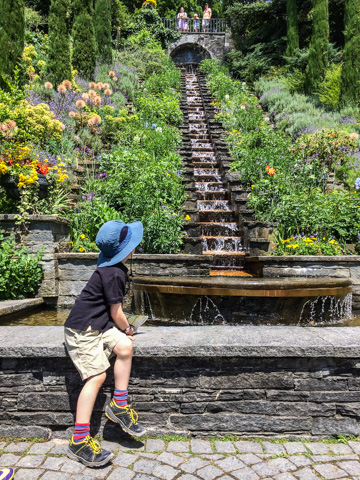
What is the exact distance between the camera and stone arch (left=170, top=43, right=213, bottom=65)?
2389 cm

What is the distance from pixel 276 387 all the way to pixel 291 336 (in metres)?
0.36

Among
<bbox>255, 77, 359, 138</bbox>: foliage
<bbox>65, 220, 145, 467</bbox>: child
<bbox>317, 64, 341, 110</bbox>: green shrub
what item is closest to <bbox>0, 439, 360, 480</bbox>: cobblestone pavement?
<bbox>65, 220, 145, 467</bbox>: child

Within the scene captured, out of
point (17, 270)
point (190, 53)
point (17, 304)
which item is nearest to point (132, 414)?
point (17, 304)

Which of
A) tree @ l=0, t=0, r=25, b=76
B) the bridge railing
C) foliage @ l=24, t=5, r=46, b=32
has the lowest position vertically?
tree @ l=0, t=0, r=25, b=76

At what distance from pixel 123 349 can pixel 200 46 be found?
24860 millimetres

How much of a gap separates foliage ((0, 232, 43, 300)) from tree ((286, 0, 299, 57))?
51.6ft

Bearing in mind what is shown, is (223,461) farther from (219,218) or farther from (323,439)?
(219,218)

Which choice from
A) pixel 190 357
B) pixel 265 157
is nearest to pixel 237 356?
pixel 190 357

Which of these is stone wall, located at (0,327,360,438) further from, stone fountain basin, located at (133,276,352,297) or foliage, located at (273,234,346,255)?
foliage, located at (273,234,346,255)

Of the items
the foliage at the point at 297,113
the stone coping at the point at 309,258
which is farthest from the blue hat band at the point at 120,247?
the foliage at the point at 297,113

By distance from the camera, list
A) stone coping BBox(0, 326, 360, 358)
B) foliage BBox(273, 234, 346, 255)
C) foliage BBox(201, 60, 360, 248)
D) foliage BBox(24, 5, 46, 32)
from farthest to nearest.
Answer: foliage BBox(24, 5, 46, 32), foliage BBox(201, 60, 360, 248), foliage BBox(273, 234, 346, 255), stone coping BBox(0, 326, 360, 358)

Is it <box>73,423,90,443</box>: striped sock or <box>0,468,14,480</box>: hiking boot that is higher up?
<box>73,423,90,443</box>: striped sock

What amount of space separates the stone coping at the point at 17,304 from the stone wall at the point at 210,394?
193 centimetres

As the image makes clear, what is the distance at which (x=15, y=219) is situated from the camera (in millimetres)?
5402
